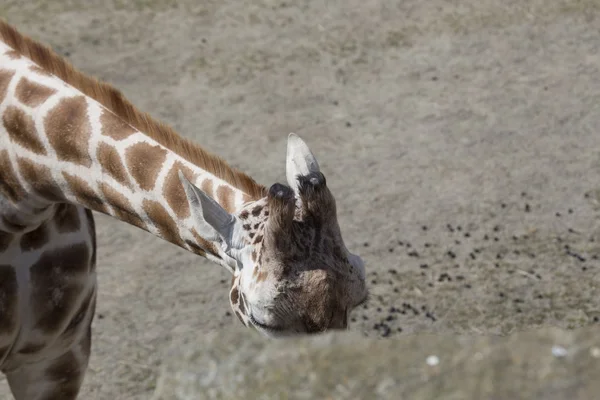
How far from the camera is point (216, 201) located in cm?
371

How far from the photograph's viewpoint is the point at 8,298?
459 centimetres

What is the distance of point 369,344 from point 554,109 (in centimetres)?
375

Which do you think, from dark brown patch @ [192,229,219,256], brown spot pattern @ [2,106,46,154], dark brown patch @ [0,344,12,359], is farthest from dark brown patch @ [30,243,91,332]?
dark brown patch @ [192,229,219,256]

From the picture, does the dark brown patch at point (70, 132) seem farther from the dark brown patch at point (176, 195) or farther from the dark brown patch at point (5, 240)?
the dark brown patch at point (5, 240)

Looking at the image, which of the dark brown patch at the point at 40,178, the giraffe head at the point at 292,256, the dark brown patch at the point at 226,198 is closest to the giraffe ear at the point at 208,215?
the giraffe head at the point at 292,256

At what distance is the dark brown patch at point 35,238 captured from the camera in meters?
4.57

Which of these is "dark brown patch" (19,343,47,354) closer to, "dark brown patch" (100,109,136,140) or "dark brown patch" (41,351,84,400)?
"dark brown patch" (41,351,84,400)

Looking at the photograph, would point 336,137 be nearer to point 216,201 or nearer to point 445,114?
point 445,114

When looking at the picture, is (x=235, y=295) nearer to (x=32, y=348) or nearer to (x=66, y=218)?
(x=66, y=218)

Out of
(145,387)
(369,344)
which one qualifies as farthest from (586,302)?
(145,387)

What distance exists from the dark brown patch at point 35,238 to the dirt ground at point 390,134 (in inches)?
78.8

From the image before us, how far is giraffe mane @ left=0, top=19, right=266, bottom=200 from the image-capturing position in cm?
383

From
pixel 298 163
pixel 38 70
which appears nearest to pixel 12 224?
pixel 38 70

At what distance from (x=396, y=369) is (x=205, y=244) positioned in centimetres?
167
